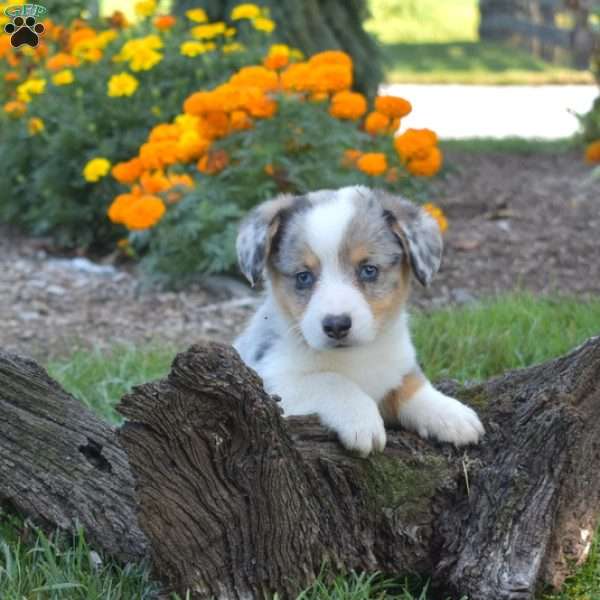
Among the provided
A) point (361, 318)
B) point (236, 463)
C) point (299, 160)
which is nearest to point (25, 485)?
point (236, 463)

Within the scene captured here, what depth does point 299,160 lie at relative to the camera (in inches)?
283

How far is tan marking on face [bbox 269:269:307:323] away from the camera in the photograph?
12.2 ft

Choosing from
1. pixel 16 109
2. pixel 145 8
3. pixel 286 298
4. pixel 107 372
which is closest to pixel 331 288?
pixel 286 298

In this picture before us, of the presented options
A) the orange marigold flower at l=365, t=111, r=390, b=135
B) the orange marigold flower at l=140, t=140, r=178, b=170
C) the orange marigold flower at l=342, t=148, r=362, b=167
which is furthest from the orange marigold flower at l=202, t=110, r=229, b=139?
the orange marigold flower at l=365, t=111, r=390, b=135

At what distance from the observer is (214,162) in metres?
7.07

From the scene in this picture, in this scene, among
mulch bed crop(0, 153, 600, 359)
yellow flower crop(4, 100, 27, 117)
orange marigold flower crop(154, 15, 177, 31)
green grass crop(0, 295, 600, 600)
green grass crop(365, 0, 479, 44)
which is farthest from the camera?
green grass crop(365, 0, 479, 44)

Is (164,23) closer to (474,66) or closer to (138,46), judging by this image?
(138,46)

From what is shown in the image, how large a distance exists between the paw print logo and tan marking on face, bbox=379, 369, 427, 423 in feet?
16.7

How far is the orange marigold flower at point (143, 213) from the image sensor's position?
6734 millimetres

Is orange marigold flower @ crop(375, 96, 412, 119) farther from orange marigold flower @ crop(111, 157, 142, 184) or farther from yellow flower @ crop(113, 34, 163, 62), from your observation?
yellow flower @ crop(113, 34, 163, 62)

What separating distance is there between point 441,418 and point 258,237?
0.94 m

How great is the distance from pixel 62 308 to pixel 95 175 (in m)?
1.03

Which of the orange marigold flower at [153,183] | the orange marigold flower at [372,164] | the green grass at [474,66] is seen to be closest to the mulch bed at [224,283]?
the orange marigold flower at [153,183]

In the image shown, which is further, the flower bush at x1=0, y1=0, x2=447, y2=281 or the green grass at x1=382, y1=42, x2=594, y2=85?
the green grass at x1=382, y1=42, x2=594, y2=85
